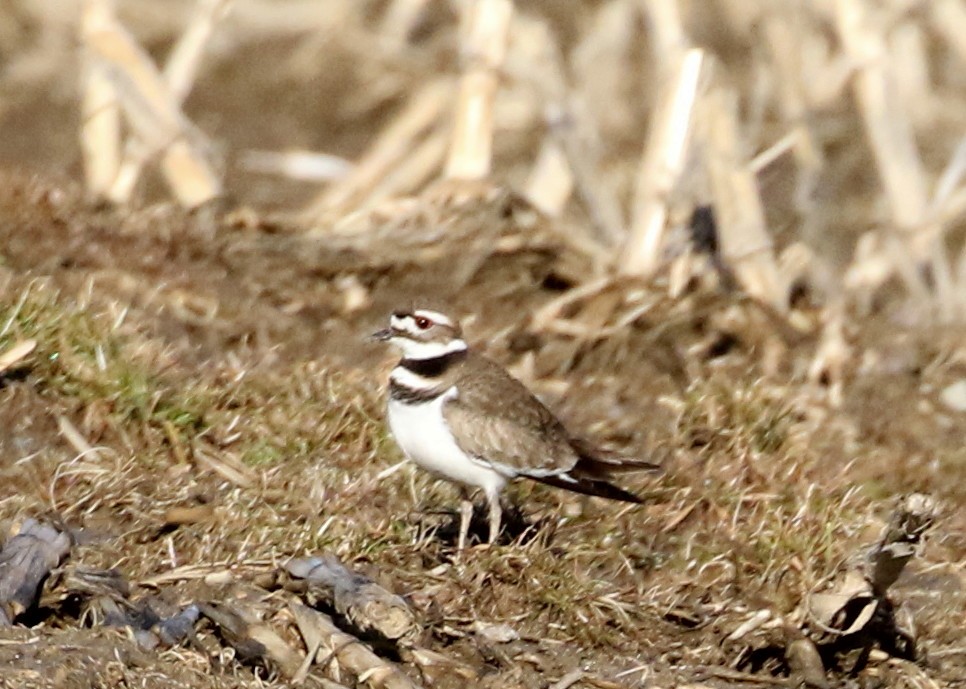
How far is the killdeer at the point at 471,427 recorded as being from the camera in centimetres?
511

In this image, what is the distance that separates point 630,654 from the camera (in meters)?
4.85

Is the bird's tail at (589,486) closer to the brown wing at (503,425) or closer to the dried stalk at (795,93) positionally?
the brown wing at (503,425)

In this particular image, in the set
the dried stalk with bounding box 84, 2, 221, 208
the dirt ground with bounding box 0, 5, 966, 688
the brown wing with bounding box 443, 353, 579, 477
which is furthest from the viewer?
the dried stalk with bounding box 84, 2, 221, 208

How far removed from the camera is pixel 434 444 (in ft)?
16.6

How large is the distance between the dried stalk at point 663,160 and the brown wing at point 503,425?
215cm

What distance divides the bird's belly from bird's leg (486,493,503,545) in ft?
0.10

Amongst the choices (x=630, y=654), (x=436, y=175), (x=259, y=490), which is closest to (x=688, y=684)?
(x=630, y=654)

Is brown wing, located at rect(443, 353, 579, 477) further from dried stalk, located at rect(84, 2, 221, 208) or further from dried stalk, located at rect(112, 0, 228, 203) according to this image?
dried stalk, located at rect(112, 0, 228, 203)

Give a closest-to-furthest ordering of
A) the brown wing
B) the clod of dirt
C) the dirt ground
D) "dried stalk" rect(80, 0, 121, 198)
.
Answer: the clod of dirt, the dirt ground, the brown wing, "dried stalk" rect(80, 0, 121, 198)

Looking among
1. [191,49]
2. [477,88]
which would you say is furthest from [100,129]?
[477,88]

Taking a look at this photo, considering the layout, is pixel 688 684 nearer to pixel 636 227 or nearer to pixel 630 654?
pixel 630 654

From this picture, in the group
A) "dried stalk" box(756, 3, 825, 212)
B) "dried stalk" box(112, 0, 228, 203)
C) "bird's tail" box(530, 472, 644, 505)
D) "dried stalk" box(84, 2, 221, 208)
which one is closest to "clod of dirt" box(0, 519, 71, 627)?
"bird's tail" box(530, 472, 644, 505)

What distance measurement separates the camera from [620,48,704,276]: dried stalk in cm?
750

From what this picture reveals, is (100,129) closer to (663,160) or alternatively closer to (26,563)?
(663,160)
